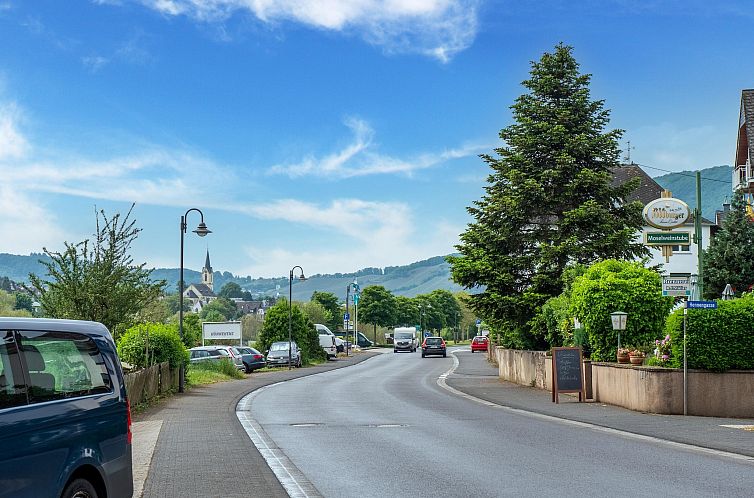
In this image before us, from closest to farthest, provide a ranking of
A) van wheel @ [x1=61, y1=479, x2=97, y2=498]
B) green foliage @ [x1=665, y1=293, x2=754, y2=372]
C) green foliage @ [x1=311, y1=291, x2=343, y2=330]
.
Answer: van wheel @ [x1=61, y1=479, x2=97, y2=498]
green foliage @ [x1=665, y1=293, x2=754, y2=372]
green foliage @ [x1=311, y1=291, x2=343, y2=330]

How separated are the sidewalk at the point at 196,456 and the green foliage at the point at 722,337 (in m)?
10.0

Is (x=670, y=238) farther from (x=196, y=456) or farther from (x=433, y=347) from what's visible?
(x=433, y=347)

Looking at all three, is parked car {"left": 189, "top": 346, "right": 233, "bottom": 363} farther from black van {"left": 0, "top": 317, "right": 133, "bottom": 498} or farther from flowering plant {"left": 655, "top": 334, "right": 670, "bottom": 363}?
black van {"left": 0, "top": 317, "right": 133, "bottom": 498}

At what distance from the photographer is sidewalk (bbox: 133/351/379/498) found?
432 inches

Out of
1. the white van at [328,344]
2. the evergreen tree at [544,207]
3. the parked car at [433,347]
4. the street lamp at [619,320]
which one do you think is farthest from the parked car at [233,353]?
the parked car at [433,347]

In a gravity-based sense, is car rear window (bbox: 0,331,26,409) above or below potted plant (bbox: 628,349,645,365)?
above

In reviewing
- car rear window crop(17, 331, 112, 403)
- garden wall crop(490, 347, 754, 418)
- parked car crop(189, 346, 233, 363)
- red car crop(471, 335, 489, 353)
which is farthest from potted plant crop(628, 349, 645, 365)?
red car crop(471, 335, 489, 353)

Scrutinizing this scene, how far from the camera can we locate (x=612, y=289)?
27031 millimetres

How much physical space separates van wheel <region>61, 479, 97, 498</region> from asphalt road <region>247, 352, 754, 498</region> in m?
3.53

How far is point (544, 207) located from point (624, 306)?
10.3 metres

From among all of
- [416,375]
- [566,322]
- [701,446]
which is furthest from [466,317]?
[701,446]

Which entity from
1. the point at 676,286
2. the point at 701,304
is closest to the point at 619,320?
the point at 676,286

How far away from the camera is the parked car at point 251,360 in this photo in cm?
4877

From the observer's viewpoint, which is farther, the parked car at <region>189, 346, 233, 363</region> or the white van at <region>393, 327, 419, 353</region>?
the white van at <region>393, 327, 419, 353</region>
